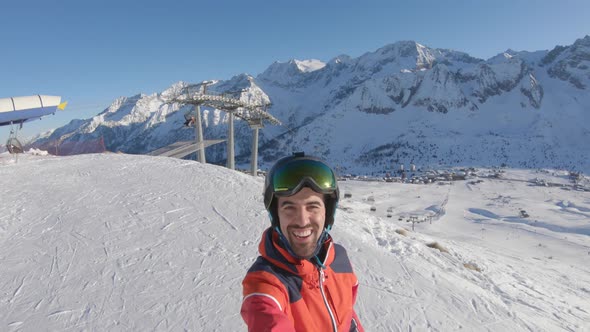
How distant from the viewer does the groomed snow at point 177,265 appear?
21.2 ft

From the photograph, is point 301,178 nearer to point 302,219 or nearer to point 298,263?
point 302,219

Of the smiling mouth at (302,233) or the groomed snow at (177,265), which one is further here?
the groomed snow at (177,265)

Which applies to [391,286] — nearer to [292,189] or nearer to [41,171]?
[292,189]

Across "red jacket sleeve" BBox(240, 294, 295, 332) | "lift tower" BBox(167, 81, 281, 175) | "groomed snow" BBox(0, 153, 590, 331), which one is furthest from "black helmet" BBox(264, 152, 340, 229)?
"lift tower" BBox(167, 81, 281, 175)

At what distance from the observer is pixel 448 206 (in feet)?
→ 258

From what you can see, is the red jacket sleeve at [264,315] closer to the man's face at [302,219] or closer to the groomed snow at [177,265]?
the man's face at [302,219]

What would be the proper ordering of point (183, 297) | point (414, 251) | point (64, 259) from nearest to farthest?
point (183, 297) → point (64, 259) → point (414, 251)

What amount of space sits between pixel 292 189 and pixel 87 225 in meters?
10.1

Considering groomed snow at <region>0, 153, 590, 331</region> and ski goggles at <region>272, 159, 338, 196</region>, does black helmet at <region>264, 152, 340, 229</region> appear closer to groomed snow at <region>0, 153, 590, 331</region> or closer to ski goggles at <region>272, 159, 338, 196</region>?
ski goggles at <region>272, 159, 338, 196</region>

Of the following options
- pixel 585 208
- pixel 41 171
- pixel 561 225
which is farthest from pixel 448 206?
pixel 41 171

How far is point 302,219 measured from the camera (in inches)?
98.9

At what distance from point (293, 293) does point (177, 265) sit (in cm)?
648

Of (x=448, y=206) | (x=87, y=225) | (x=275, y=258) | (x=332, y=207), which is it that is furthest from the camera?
(x=448, y=206)

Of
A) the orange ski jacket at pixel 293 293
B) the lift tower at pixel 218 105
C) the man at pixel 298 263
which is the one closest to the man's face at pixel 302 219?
the man at pixel 298 263
